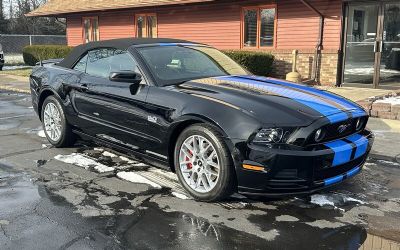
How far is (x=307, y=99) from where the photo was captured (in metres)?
4.26

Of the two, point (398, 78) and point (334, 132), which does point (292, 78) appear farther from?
point (334, 132)

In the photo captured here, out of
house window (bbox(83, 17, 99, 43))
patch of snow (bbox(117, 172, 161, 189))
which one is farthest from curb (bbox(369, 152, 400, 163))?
house window (bbox(83, 17, 99, 43))

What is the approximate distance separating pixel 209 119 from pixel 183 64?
1.28 m

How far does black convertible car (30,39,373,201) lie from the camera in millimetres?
3727

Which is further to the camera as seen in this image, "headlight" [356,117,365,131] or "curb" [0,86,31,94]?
"curb" [0,86,31,94]

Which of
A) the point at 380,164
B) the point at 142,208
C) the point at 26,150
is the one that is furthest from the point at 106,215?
the point at 380,164

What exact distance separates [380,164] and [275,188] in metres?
2.45

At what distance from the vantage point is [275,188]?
12.2 feet

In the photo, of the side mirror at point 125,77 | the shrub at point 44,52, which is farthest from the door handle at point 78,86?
the shrub at point 44,52

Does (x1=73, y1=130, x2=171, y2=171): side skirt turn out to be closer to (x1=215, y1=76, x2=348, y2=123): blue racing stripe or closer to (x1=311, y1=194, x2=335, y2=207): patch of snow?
(x1=215, y1=76, x2=348, y2=123): blue racing stripe

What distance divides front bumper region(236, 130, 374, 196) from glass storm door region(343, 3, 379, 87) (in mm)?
8796

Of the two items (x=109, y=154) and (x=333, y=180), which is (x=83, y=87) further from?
(x=333, y=180)

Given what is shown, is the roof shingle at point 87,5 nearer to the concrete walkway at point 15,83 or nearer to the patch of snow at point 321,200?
the concrete walkway at point 15,83

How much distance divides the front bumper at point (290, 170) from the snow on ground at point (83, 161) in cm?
201
